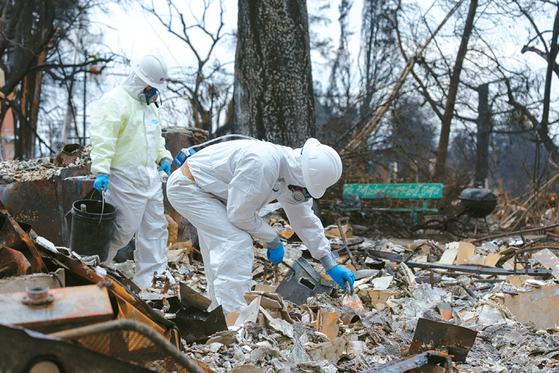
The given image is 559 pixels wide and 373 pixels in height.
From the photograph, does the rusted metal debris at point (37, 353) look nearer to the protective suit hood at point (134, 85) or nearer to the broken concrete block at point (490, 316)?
the broken concrete block at point (490, 316)

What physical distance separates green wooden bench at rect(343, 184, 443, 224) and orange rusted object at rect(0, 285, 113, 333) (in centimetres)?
754

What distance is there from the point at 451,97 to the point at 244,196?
29.6ft

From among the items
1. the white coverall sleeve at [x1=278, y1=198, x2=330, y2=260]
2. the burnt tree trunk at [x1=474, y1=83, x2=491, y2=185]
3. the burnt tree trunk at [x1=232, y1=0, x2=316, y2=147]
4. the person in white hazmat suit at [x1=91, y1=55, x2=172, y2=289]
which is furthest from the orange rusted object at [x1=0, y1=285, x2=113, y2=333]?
the burnt tree trunk at [x1=474, y1=83, x2=491, y2=185]

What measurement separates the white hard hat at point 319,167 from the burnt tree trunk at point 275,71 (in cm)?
360

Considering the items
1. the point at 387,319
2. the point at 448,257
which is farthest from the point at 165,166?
the point at 448,257

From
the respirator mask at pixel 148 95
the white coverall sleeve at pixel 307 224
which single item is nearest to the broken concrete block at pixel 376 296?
Answer: the white coverall sleeve at pixel 307 224

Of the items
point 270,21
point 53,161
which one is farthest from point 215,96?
point 53,161

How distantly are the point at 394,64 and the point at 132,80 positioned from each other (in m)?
9.72

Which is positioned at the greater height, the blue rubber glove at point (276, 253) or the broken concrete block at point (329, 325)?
the blue rubber glove at point (276, 253)

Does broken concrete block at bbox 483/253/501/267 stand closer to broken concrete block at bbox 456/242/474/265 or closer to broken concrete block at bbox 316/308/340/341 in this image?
broken concrete block at bbox 456/242/474/265

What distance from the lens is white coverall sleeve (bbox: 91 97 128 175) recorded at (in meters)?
3.89

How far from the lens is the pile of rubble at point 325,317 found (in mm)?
1601

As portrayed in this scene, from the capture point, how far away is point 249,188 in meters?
2.93

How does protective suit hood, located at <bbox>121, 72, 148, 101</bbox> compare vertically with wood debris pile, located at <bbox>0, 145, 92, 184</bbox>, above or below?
above
